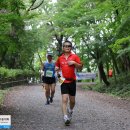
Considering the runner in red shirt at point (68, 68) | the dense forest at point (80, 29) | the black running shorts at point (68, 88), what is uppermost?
the dense forest at point (80, 29)

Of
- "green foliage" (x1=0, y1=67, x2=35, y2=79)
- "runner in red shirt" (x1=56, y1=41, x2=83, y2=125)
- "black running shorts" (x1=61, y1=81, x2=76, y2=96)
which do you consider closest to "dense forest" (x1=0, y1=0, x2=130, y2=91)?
"green foliage" (x1=0, y1=67, x2=35, y2=79)

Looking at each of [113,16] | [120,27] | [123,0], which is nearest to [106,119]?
[123,0]

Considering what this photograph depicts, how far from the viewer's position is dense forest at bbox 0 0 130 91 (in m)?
11.6

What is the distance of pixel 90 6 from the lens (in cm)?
2766

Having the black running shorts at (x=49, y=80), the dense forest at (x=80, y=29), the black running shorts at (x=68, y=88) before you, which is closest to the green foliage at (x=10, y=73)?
the dense forest at (x=80, y=29)

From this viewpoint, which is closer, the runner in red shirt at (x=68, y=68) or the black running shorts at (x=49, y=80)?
the runner in red shirt at (x=68, y=68)

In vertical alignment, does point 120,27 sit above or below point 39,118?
above

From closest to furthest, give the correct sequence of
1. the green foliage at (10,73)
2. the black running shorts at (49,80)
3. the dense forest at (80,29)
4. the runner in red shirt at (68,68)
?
1. the runner in red shirt at (68,68)
2. the dense forest at (80,29)
3. the black running shorts at (49,80)
4. the green foliage at (10,73)

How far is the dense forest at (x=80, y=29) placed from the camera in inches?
458

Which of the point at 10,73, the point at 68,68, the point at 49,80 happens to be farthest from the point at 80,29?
the point at 68,68

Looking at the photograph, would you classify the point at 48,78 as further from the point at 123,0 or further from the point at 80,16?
the point at 80,16

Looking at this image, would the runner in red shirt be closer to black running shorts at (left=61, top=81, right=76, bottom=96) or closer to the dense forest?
black running shorts at (left=61, top=81, right=76, bottom=96)

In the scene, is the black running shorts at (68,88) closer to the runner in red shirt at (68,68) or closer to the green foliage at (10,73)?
the runner in red shirt at (68,68)

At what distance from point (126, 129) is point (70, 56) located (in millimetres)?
2268
